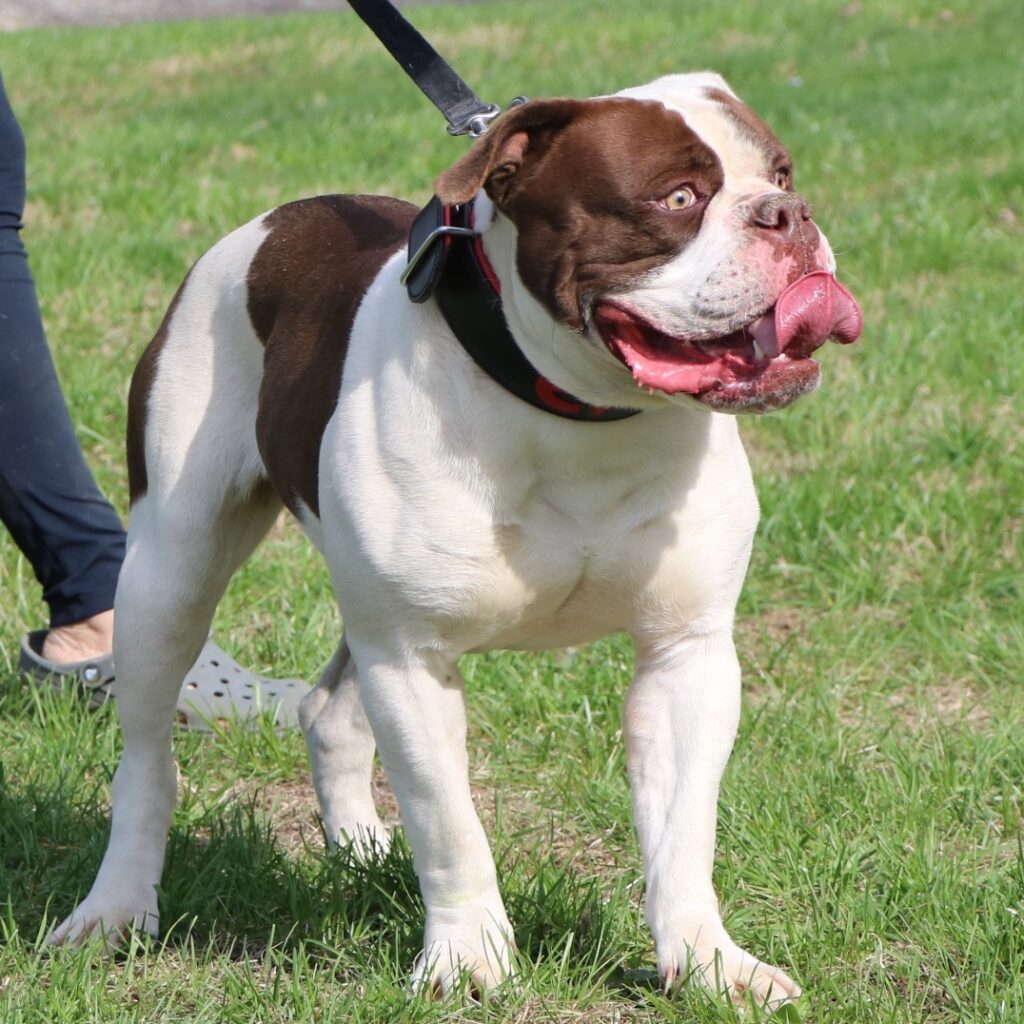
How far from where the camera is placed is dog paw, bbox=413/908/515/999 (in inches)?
104

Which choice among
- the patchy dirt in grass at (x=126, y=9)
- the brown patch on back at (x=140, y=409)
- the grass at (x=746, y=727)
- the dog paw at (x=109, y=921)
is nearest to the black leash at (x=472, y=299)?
the brown patch on back at (x=140, y=409)

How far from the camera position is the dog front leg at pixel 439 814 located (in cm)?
264

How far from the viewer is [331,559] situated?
8.84 ft

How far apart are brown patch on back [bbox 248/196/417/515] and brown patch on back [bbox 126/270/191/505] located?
0.22 metres

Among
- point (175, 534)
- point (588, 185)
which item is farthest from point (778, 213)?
point (175, 534)

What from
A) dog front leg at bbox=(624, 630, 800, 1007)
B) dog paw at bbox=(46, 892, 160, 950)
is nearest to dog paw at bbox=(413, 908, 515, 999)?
dog front leg at bbox=(624, 630, 800, 1007)

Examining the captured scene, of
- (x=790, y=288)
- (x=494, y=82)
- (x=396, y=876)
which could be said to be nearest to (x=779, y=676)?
(x=396, y=876)

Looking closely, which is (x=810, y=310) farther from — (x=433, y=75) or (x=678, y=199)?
(x=433, y=75)

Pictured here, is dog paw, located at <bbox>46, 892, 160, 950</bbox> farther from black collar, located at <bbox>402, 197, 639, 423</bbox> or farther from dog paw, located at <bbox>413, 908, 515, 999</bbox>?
black collar, located at <bbox>402, 197, 639, 423</bbox>

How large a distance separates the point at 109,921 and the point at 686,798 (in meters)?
1.11

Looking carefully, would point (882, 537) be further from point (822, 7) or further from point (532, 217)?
point (822, 7)

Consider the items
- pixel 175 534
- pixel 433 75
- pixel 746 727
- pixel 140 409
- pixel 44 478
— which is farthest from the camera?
pixel 44 478

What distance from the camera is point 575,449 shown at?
256 cm

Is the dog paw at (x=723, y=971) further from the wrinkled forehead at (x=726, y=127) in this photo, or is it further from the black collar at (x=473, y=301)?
the wrinkled forehead at (x=726, y=127)
